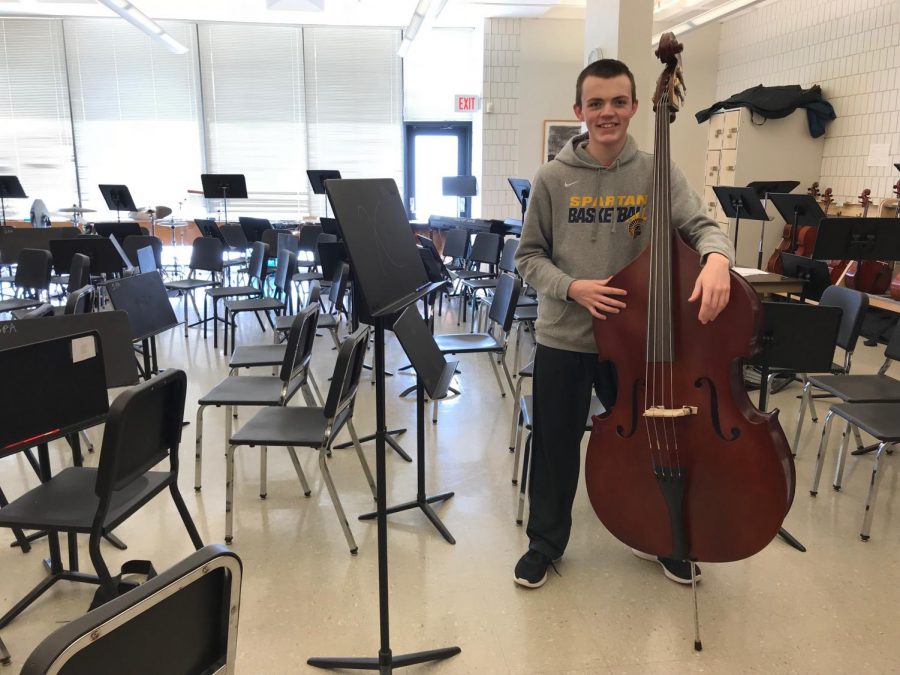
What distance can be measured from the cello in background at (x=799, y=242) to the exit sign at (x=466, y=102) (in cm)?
459

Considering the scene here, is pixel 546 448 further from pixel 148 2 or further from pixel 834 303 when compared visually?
pixel 148 2

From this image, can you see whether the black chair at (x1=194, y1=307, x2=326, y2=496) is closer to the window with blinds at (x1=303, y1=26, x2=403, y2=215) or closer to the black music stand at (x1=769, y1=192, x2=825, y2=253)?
the black music stand at (x1=769, y1=192, x2=825, y2=253)

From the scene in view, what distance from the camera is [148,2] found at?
350 inches

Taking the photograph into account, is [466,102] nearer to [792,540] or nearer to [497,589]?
[792,540]

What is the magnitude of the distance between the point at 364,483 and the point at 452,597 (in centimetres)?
90

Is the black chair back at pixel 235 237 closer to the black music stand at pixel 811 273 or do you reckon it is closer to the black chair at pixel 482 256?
the black chair at pixel 482 256

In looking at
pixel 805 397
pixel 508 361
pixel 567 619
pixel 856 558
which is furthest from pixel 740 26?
pixel 567 619

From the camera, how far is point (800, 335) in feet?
9.14

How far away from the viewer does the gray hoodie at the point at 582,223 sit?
6.14 feet

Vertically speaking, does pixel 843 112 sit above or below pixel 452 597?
above

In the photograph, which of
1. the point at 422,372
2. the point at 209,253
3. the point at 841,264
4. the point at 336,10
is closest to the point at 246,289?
the point at 209,253

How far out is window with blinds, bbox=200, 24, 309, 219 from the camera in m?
9.81

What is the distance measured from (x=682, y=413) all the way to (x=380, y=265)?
0.85 meters

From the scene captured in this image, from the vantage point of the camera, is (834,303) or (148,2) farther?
(148,2)
